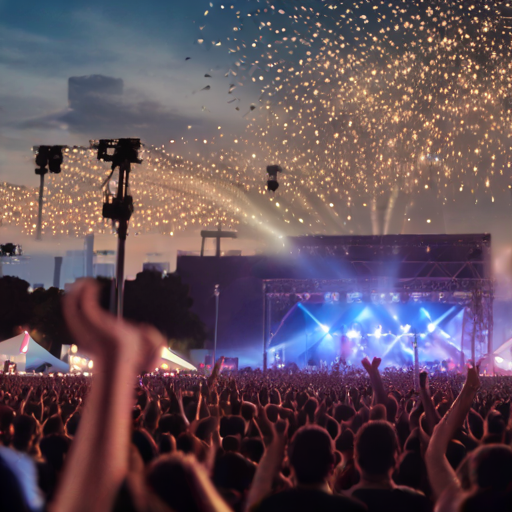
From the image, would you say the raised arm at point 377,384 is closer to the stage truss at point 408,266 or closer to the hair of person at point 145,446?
the hair of person at point 145,446

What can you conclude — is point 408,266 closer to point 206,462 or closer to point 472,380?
point 472,380

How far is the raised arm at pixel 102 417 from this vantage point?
2600 millimetres

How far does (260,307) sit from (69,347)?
94.1 ft

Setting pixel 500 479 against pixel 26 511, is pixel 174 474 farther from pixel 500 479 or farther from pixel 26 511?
pixel 500 479

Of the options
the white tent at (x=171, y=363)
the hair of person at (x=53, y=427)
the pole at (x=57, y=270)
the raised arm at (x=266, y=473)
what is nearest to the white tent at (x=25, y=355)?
the white tent at (x=171, y=363)

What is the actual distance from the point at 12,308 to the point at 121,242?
1441 inches

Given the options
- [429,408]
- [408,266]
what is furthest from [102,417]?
[408,266]

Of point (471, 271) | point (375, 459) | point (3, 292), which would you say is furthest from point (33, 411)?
point (3, 292)

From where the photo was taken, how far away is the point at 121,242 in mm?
18078

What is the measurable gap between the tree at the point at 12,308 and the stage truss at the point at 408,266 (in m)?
19.8

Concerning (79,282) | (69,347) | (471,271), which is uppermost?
(471,271)

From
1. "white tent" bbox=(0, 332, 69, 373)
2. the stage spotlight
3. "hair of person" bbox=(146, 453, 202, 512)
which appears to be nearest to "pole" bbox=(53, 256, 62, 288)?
the stage spotlight

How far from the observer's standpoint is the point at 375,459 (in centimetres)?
412

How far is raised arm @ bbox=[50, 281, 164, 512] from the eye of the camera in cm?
260
